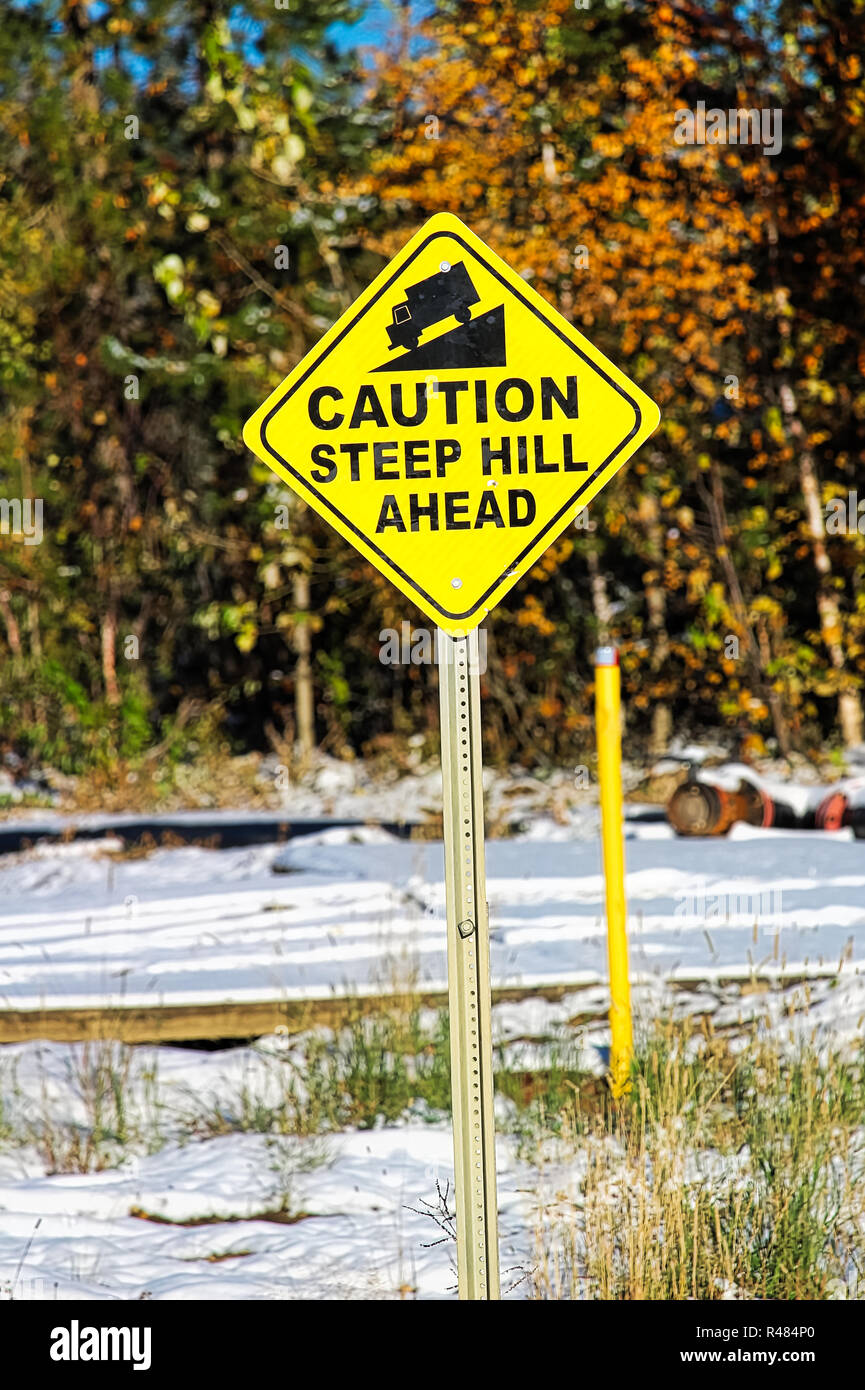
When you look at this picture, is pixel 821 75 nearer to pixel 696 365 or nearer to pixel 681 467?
pixel 696 365

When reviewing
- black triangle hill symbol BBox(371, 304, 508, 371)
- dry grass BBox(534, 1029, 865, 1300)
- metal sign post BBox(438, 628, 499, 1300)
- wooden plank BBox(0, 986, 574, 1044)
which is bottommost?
dry grass BBox(534, 1029, 865, 1300)

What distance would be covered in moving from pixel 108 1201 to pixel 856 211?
Result: 8518 millimetres

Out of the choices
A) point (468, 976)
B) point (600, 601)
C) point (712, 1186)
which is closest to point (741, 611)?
point (600, 601)

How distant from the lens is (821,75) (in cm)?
1003

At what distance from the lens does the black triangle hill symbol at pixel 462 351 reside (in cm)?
286

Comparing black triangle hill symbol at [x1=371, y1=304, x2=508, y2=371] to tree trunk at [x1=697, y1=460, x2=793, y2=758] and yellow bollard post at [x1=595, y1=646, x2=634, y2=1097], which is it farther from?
tree trunk at [x1=697, y1=460, x2=793, y2=758]

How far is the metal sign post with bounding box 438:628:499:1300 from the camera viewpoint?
2.75 m

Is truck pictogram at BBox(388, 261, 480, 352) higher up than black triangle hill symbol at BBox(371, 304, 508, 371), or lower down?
higher up

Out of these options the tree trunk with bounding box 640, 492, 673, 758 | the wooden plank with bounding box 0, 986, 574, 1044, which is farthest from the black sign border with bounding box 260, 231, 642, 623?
the tree trunk with bounding box 640, 492, 673, 758

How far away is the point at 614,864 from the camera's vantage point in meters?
4.53

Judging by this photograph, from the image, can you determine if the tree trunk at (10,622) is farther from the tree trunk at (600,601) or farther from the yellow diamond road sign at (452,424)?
the yellow diamond road sign at (452,424)

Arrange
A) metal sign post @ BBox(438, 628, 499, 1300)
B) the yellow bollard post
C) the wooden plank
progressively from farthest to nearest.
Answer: the wooden plank, the yellow bollard post, metal sign post @ BBox(438, 628, 499, 1300)

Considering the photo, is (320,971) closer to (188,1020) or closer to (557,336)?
(188,1020)

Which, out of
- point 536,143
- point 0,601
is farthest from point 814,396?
point 0,601
